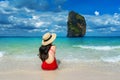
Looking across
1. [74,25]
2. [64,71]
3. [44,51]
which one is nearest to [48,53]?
[44,51]

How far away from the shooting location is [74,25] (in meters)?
25.7

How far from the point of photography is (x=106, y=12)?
2150 centimetres

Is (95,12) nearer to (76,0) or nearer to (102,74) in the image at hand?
(76,0)

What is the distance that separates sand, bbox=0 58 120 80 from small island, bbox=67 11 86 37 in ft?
48.6

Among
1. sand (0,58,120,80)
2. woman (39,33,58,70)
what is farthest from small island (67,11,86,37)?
woman (39,33,58,70)

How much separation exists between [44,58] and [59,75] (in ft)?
2.11

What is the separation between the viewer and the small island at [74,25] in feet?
77.3

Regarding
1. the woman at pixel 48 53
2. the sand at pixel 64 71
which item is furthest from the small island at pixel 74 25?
the woman at pixel 48 53

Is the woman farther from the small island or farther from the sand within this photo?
the small island

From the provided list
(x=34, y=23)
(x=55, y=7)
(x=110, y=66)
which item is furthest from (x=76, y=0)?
(x=110, y=66)

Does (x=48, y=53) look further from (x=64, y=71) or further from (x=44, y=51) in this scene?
(x=64, y=71)

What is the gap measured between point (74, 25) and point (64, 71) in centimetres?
1854

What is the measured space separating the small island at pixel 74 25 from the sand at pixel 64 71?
14.8m

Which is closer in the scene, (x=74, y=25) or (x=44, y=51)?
(x=44, y=51)
